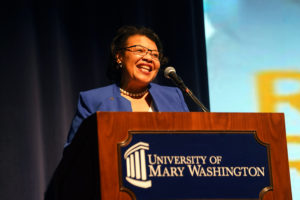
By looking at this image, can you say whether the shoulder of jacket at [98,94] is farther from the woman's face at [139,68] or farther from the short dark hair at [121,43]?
the short dark hair at [121,43]

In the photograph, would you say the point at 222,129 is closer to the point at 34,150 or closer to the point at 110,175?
the point at 110,175

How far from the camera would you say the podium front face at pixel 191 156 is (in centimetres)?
174

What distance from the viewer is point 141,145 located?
69.8 inches

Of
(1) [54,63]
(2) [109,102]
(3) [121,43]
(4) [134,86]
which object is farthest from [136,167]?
(1) [54,63]

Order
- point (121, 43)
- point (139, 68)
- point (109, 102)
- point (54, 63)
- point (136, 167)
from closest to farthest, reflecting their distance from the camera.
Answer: point (136, 167) < point (109, 102) < point (139, 68) < point (121, 43) < point (54, 63)

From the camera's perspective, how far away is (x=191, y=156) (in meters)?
1.80

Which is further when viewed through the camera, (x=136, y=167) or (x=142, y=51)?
(x=142, y=51)

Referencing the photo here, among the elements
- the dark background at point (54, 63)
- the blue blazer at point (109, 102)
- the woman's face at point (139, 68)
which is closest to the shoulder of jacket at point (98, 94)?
the blue blazer at point (109, 102)

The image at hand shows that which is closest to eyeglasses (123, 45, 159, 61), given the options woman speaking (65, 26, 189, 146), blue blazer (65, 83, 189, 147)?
woman speaking (65, 26, 189, 146)

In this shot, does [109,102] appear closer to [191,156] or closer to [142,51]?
[142,51]

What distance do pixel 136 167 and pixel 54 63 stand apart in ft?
5.10

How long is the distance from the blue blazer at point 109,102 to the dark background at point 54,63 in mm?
524

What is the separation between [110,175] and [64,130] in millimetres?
1427

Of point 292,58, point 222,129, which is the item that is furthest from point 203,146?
point 292,58
